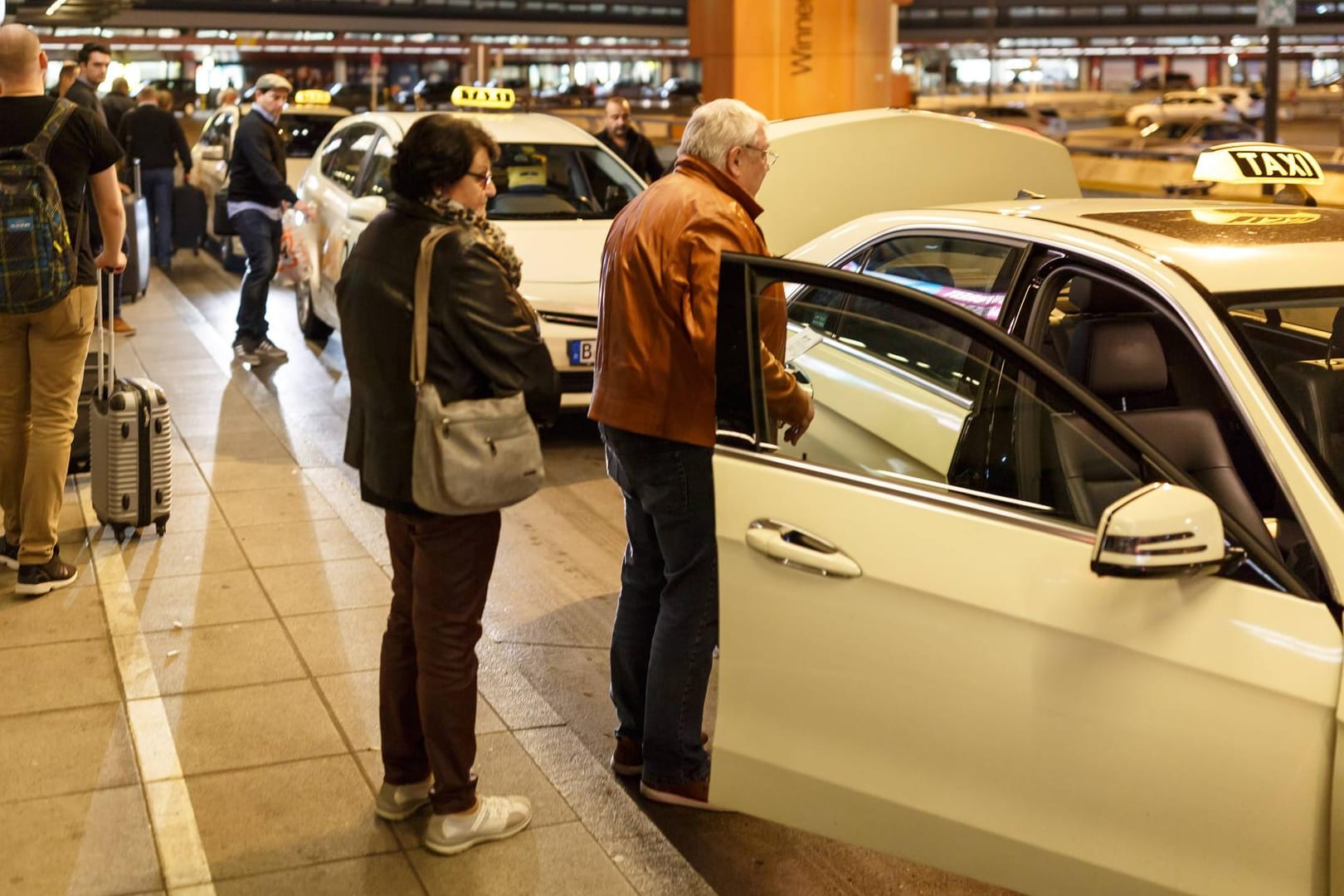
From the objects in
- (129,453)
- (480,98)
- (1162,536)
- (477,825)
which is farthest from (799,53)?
(1162,536)

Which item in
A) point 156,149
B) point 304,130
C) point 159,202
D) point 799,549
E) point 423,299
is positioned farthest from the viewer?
point 304,130

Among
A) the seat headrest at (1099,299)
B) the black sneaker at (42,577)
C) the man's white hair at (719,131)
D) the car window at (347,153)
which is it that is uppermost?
the man's white hair at (719,131)

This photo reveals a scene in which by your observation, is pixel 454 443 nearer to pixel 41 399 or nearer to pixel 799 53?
pixel 41 399

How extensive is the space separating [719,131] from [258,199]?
775 centimetres

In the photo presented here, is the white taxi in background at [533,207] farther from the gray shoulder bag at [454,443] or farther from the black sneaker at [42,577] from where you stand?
the gray shoulder bag at [454,443]

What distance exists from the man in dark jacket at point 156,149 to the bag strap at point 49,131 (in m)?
9.25

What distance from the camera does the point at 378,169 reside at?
1054 centimetres

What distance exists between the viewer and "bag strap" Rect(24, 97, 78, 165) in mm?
5590

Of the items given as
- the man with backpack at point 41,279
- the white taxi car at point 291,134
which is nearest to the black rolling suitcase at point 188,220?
the white taxi car at point 291,134

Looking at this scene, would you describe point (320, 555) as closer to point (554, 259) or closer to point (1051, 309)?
point (554, 259)

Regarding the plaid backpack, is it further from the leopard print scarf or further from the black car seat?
the black car seat

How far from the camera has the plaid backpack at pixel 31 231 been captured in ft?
18.1

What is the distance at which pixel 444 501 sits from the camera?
3635mm

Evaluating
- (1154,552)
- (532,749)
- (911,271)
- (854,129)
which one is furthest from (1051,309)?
(854,129)
